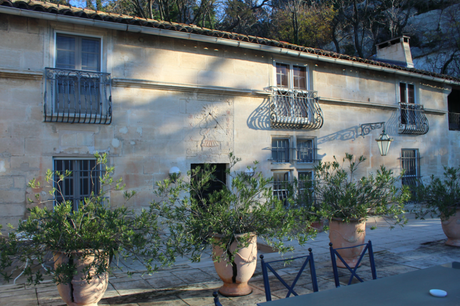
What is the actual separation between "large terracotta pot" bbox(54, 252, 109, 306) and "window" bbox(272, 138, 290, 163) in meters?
7.76

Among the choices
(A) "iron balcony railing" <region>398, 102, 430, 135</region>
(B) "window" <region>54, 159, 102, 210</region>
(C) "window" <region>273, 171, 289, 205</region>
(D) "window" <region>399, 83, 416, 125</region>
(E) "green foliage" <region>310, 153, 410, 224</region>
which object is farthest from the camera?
(D) "window" <region>399, 83, 416, 125</region>

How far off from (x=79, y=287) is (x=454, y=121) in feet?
57.6

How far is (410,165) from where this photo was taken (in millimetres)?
14289

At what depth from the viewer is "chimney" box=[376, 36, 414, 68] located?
1556cm

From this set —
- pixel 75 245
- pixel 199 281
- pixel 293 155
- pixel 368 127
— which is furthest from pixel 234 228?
pixel 368 127

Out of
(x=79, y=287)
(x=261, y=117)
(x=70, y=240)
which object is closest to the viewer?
(x=70, y=240)

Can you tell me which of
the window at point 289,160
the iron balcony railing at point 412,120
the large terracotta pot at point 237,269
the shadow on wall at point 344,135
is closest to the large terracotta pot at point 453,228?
the window at point 289,160

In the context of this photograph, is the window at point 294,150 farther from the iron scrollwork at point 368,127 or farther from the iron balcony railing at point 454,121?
the iron balcony railing at point 454,121

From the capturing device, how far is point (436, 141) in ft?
49.8

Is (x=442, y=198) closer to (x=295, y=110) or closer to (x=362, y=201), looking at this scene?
(x=362, y=201)

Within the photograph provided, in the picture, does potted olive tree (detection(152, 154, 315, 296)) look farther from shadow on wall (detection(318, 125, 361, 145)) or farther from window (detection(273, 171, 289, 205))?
shadow on wall (detection(318, 125, 361, 145))

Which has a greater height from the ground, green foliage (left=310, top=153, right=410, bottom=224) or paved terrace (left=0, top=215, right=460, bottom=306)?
green foliage (left=310, top=153, right=410, bottom=224)

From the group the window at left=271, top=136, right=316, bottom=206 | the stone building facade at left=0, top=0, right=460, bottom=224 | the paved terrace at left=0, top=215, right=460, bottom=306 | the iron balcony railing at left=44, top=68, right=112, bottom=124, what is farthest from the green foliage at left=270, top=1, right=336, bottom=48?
the paved terrace at left=0, top=215, right=460, bottom=306

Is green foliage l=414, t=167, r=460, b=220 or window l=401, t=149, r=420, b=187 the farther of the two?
window l=401, t=149, r=420, b=187
